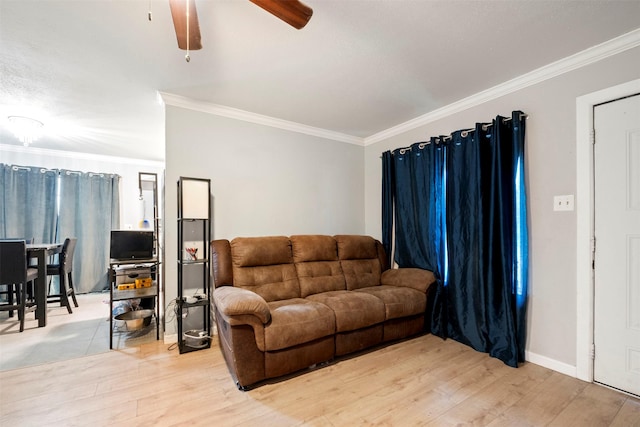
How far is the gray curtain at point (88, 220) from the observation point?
471 cm

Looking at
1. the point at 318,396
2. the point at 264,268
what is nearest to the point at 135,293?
the point at 264,268

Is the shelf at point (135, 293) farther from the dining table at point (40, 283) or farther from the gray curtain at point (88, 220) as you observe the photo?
the gray curtain at point (88, 220)

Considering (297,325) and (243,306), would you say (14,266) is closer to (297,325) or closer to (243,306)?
(243,306)

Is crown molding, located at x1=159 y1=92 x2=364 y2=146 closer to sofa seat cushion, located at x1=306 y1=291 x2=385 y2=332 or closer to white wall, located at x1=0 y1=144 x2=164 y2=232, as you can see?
sofa seat cushion, located at x1=306 y1=291 x2=385 y2=332

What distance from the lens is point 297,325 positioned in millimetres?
2107

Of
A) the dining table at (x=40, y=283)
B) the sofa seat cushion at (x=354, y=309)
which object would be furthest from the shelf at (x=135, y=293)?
the sofa seat cushion at (x=354, y=309)

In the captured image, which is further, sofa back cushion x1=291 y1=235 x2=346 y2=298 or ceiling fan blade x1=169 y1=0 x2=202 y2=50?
sofa back cushion x1=291 y1=235 x2=346 y2=298

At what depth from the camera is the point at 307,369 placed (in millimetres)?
2234

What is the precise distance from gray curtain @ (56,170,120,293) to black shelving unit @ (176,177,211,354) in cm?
327

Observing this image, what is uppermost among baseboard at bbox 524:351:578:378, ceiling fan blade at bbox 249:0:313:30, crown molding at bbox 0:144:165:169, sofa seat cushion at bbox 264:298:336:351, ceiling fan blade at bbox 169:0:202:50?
crown molding at bbox 0:144:165:169

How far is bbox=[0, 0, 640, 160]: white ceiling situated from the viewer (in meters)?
1.67

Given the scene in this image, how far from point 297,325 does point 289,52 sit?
207 centimetres

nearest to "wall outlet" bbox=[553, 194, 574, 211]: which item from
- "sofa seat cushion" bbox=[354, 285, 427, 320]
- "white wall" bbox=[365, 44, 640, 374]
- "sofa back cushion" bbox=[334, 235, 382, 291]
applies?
"white wall" bbox=[365, 44, 640, 374]

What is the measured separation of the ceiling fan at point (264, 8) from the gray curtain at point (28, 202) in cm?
495
